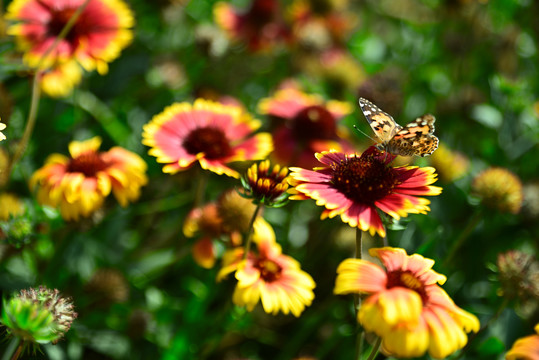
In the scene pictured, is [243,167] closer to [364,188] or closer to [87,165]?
[87,165]

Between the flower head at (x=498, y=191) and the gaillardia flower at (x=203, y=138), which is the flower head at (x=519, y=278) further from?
the gaillardia flower at (x=203, y=138)

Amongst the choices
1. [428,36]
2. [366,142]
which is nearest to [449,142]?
[366,142]

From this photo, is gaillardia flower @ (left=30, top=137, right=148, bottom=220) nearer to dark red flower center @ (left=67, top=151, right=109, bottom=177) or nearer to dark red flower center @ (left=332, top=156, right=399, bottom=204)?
dark red flower center @ (left=67, top=151, right=109, bottom=177)

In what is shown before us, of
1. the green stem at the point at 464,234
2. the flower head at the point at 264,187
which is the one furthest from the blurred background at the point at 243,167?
the flower head at the point at 264,187

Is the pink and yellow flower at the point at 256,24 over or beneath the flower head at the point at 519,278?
over

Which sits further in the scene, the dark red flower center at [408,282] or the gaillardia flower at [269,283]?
the gaillardia flower at [269,283]

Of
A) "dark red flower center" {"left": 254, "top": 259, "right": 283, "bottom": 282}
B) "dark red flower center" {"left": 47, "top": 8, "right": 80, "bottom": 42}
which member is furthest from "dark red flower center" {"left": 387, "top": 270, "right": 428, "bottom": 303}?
"dark red flower center" {"left": 47, "top": 8, "right": 80, "bottom": 42}

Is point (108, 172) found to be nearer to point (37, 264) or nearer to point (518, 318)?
point (37, 264)

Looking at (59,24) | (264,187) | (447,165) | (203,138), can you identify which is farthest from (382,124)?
(59,24)
